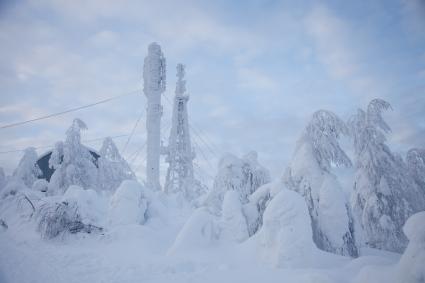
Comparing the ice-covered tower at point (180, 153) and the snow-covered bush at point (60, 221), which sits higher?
the ice-covered tower at point (180, 153)

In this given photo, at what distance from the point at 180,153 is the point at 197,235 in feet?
65.9

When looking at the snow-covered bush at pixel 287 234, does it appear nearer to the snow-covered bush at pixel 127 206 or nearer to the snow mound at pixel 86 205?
the snow-covered bush at pixel 127 206

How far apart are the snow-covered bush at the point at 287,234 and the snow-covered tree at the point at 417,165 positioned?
10.6 m

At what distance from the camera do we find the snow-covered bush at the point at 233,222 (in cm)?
1040

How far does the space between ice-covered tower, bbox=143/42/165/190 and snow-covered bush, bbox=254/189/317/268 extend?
784 inches

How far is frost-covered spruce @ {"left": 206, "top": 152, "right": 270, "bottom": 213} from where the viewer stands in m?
14.3

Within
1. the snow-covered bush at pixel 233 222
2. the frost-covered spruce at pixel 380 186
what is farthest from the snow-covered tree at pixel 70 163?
the frost-covered spruce at pixel 380 186

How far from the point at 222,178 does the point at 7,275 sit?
9.42m

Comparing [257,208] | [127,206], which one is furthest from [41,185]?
[257,208]

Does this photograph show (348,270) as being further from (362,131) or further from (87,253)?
(362,131)

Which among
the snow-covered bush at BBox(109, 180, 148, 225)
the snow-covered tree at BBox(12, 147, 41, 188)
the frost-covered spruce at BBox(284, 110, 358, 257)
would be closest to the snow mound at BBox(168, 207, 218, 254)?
the frost-covered spruce at BBox(284, 110, 358, 257)

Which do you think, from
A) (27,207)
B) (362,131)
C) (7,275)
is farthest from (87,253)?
(362,131)

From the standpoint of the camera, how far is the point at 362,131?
1335cm

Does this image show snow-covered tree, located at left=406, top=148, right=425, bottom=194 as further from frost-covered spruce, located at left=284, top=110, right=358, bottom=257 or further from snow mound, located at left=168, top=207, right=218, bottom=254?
A: snow mound, located at left=168, top=207, right=218, bottom=254
